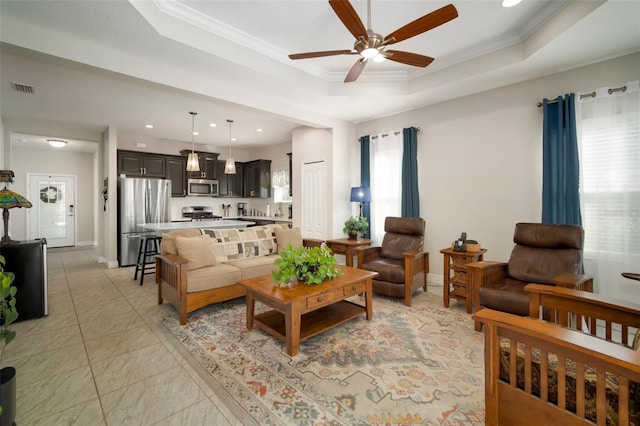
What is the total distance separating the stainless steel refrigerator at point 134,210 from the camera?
5742 millimetres

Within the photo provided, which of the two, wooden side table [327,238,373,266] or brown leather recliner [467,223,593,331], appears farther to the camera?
wooden side table [327,238,373,266]

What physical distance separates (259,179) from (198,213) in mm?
1782

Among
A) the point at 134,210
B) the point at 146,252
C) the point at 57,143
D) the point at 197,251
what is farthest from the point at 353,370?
the point at 57,143

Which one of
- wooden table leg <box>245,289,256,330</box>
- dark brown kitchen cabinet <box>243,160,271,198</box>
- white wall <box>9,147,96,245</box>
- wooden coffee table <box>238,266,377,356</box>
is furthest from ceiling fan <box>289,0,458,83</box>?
white wall <box>9,147,96,245</box>

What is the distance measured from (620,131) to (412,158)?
7.52 feet

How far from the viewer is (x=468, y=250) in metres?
3.35

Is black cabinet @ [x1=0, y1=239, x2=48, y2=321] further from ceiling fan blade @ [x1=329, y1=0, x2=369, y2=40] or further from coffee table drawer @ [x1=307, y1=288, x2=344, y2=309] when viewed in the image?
ceiling fan blade @ [x1=329, y1=0, x2=369, y2=40]

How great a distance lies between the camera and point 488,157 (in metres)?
3.88

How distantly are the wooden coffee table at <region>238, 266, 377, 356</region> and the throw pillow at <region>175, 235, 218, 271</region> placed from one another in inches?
31.5

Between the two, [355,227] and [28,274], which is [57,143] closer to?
[28,274]

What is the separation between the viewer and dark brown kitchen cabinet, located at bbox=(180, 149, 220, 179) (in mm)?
7270

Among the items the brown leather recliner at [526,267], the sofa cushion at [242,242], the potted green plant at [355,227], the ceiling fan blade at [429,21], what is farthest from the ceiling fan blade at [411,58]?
the sofa cushion at [242,242]

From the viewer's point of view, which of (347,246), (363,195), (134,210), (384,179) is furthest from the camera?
(134,210)

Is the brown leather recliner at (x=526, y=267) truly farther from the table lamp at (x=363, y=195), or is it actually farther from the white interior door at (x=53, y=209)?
the white interior door at (x=53, y=209)
